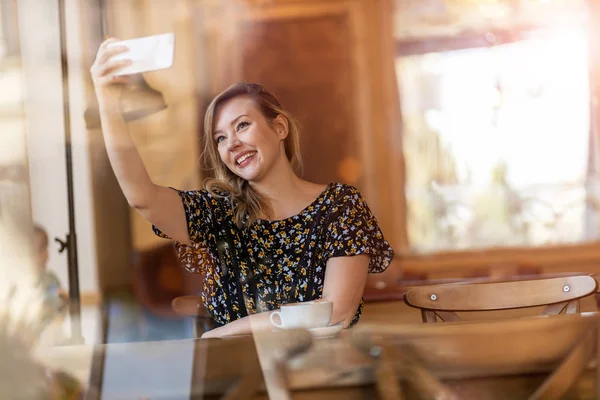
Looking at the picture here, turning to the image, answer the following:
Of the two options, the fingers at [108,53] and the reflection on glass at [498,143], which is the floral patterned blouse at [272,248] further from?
the reflection on glass at [498,143]

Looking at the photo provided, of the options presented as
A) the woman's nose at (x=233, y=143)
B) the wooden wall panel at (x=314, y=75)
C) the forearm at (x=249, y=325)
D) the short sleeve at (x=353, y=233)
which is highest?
the wooden wall panel at (x=314, y=75)

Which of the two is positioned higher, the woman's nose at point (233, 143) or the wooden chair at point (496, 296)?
the woman's nose at point (233, 143)

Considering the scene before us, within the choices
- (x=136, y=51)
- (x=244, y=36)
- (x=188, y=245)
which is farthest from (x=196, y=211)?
(x=244, y=36)

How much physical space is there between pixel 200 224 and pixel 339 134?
2.01m

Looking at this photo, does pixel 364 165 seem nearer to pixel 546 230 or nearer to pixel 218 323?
pixel 546 230

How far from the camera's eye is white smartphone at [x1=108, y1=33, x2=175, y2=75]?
109 cm

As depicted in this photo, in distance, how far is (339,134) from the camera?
3266 mm

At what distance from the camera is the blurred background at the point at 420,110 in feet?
9.64

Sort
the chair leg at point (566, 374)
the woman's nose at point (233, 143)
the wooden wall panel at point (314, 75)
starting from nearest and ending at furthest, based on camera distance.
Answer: the chair leg at point (566, 374) < the woman's nose at point (233, 143) < the wooden wall panel at point (314, 75)

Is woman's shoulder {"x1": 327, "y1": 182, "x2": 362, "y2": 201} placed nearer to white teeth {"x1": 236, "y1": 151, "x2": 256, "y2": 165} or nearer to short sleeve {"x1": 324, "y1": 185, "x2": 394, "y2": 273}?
short sleeve {"x1": 324, "y1": 185, "x2": 394, "y2": 273}

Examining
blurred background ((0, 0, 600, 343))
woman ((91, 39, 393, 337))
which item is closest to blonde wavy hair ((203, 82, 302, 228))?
woman ((91, 39, 393, 337))

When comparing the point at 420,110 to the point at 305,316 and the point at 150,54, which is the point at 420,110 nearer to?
the point at 150,54

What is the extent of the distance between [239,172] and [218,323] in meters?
0.28

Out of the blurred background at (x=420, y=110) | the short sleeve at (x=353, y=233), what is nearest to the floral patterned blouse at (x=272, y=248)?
the short sleeve at (x=353, y=233)
